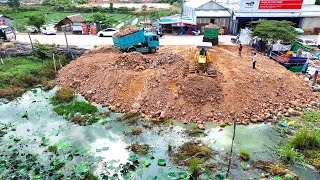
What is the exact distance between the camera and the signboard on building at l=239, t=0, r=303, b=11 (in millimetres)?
33987

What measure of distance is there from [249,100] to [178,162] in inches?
305

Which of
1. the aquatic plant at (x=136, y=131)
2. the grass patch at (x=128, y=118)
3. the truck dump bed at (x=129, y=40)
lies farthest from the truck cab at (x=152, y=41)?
the aquatic plant at (x=136, y=131)

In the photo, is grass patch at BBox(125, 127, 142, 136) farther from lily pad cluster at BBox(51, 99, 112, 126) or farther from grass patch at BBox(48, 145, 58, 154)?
grass patch at BBox(48, 145, 58, 154)

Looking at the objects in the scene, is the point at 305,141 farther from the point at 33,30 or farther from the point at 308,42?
the point at 33,30

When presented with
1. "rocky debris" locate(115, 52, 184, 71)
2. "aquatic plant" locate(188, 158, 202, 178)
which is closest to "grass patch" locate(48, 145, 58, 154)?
"aquatic plant" locate(188, 158, 202, 178)

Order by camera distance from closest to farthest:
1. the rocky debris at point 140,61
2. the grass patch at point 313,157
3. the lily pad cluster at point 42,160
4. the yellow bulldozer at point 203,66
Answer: the lily pad cluster at point 42,160, the grass patch at point 313,157, the yellow bulldozer at point 203,66, the rocky debris at point 140,61

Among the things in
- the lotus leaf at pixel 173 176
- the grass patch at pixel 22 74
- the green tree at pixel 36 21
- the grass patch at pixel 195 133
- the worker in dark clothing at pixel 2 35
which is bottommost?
the lotus leaf at pixel 173 176

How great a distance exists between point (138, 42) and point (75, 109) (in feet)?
32.8

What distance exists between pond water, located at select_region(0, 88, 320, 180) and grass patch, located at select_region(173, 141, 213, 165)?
39 centimetres

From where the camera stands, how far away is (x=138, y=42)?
1014 inches

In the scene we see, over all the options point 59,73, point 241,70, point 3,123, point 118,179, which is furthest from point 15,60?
point 241,70

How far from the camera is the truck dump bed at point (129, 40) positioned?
82.2 feet

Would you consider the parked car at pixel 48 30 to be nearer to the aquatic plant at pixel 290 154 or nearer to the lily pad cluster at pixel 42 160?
the lily pad cluster at pixel 42 160

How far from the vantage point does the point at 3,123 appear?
57.5 ft
